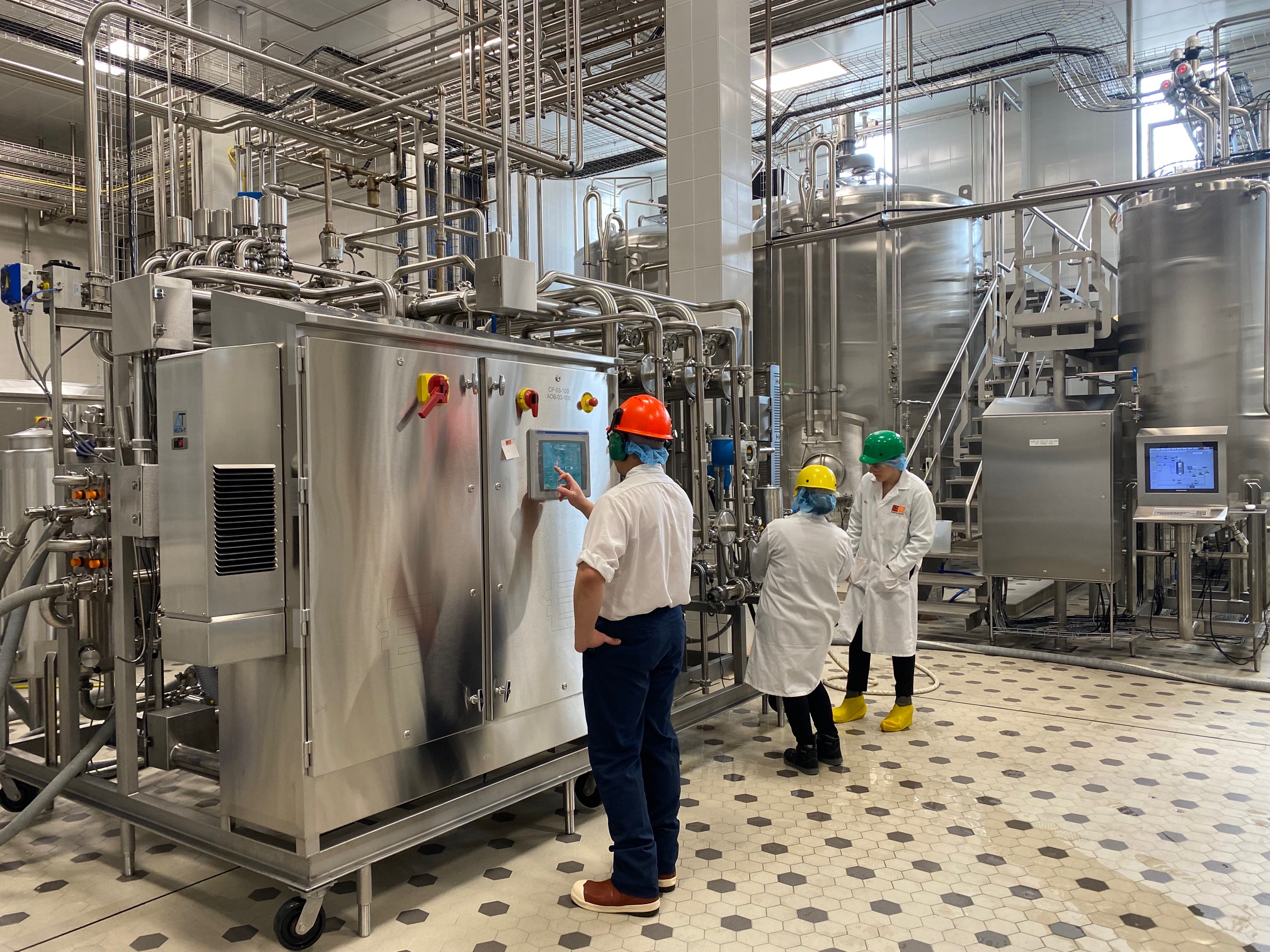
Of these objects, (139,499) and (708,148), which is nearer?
(139,499)

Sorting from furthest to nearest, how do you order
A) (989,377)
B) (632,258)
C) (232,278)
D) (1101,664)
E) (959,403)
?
(632,258) → (959,403) → (989,377) → (1101,664) → (232,278)

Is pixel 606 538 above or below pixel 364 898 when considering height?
above

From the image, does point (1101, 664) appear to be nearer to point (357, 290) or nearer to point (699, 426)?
point (699, 426)

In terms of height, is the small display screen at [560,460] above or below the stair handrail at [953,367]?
below

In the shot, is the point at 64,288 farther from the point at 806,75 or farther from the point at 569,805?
the point at 806,75

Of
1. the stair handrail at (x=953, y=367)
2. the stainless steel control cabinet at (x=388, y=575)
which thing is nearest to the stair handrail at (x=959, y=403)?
the stair handrail at (x=953, y=367)

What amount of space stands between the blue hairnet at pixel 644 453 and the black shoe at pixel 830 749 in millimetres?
1878

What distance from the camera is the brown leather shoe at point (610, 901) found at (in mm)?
2732

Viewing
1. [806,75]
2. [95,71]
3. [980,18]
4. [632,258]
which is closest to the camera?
[95,71]

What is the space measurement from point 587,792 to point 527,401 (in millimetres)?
1556

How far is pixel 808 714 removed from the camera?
4039mm

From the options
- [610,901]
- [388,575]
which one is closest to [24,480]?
[388,575]

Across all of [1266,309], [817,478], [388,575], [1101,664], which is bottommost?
[1101,664]

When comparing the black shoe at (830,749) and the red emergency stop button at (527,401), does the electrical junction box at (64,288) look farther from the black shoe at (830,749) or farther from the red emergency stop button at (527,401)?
the black shoe at (830,749)
